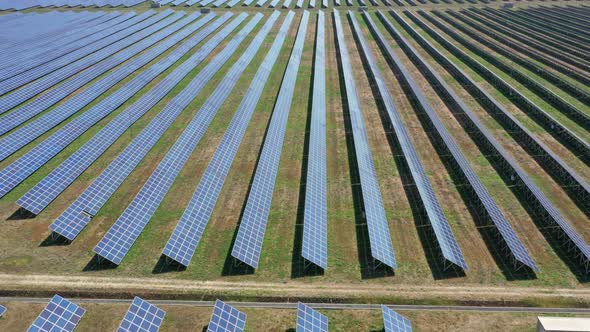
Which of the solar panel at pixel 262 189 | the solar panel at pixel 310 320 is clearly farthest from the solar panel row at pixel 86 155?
the solar panel at pixel 310 320

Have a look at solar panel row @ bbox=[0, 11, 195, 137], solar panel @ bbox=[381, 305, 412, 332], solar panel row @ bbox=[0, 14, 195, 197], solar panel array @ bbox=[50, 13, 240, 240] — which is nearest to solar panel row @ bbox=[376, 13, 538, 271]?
solar panel @ bbox=[381, 305, 412, 332]

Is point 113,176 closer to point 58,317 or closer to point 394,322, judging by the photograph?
point 58,317

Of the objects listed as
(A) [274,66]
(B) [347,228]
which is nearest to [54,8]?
(A) [274,66]

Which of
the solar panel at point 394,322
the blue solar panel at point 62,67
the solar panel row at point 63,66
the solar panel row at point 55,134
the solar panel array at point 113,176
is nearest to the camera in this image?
the solar panel at point 394,322

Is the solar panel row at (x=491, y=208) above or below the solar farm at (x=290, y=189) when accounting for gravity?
above

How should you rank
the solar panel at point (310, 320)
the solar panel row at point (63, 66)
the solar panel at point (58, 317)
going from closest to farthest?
1. the solar panel at point (58, 317)
2. the solar panel at point (310, 320)
3. the solar panel row at point (63, 66)

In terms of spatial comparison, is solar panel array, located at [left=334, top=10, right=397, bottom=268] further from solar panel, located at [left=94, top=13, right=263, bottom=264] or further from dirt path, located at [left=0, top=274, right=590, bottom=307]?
solar panel, located at [left=94, top=13, right=263, bottom=264]

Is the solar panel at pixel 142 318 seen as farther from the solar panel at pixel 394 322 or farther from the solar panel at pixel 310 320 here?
the solar panel at pixel 394 322
